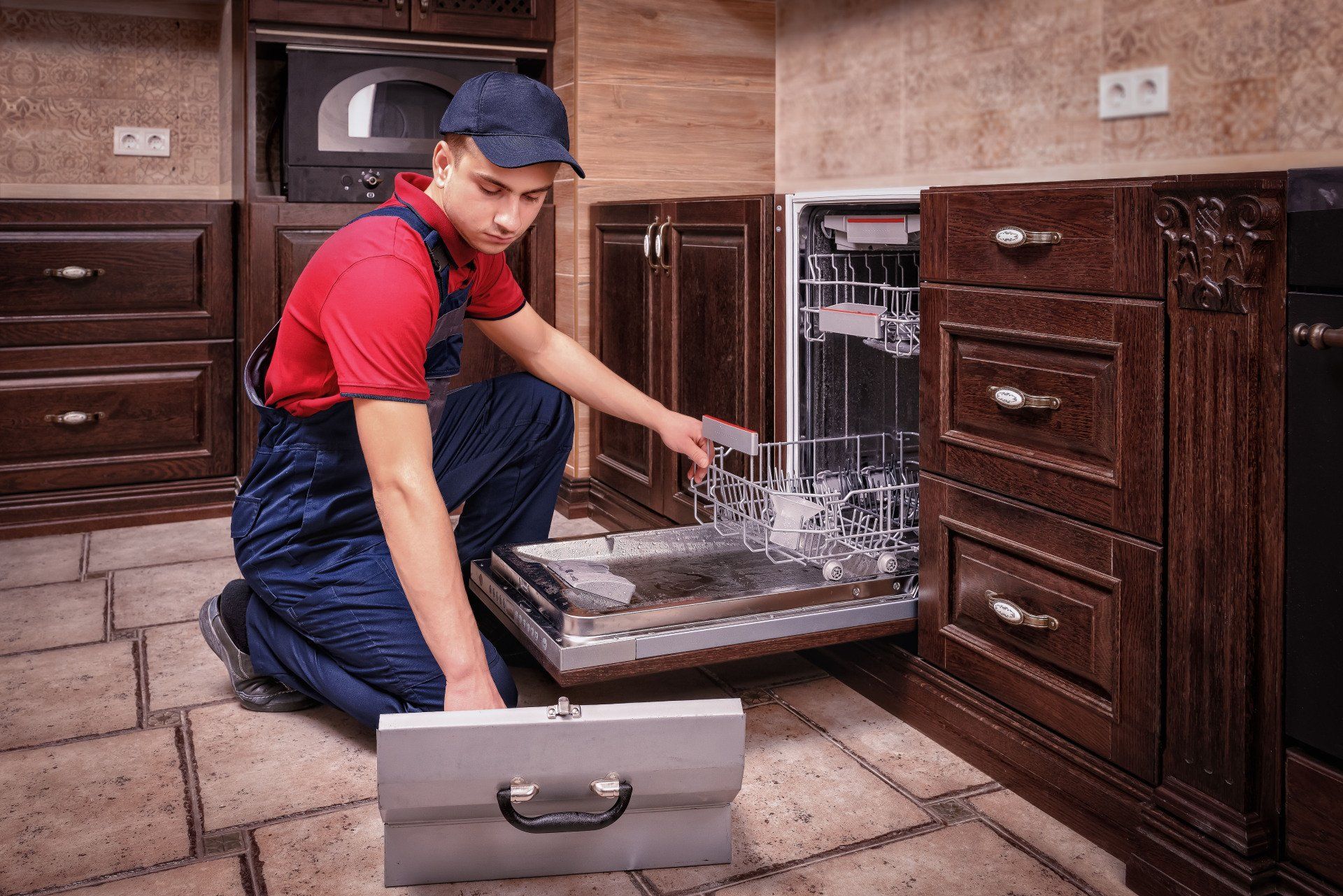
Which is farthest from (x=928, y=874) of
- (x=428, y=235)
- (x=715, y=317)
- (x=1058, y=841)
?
(x=715, y=317)

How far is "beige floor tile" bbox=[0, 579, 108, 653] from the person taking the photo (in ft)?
7.64

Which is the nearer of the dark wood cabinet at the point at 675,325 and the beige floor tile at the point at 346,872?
the beige floor tile at the point at 346,872

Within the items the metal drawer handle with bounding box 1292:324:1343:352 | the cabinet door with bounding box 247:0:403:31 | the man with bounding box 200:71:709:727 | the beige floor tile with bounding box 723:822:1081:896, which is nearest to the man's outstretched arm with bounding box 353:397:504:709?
the man with bounding box 200:71:709:727

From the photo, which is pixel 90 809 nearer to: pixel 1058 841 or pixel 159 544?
pixel 1058 841

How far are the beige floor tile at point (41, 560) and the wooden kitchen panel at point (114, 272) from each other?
515 millimetres

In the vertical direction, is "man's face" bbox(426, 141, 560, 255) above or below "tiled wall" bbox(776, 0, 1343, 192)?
below

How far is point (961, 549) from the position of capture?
175cm

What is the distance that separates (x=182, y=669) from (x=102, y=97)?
208 centimetres

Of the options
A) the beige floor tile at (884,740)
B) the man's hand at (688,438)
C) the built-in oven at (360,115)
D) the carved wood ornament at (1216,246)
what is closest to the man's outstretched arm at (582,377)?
the man's hand at (688,438)

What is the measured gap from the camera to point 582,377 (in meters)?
2.16

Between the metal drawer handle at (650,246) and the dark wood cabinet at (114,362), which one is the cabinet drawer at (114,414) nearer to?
the dark wood cabinet at (114,362)

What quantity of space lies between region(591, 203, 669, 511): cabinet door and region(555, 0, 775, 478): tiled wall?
0.33ft

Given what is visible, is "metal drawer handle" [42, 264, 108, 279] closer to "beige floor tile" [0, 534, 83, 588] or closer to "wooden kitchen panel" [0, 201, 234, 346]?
"wooden kitchen panel" [0, 201, 234, 346]

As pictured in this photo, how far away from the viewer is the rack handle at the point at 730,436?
180 centimetres
